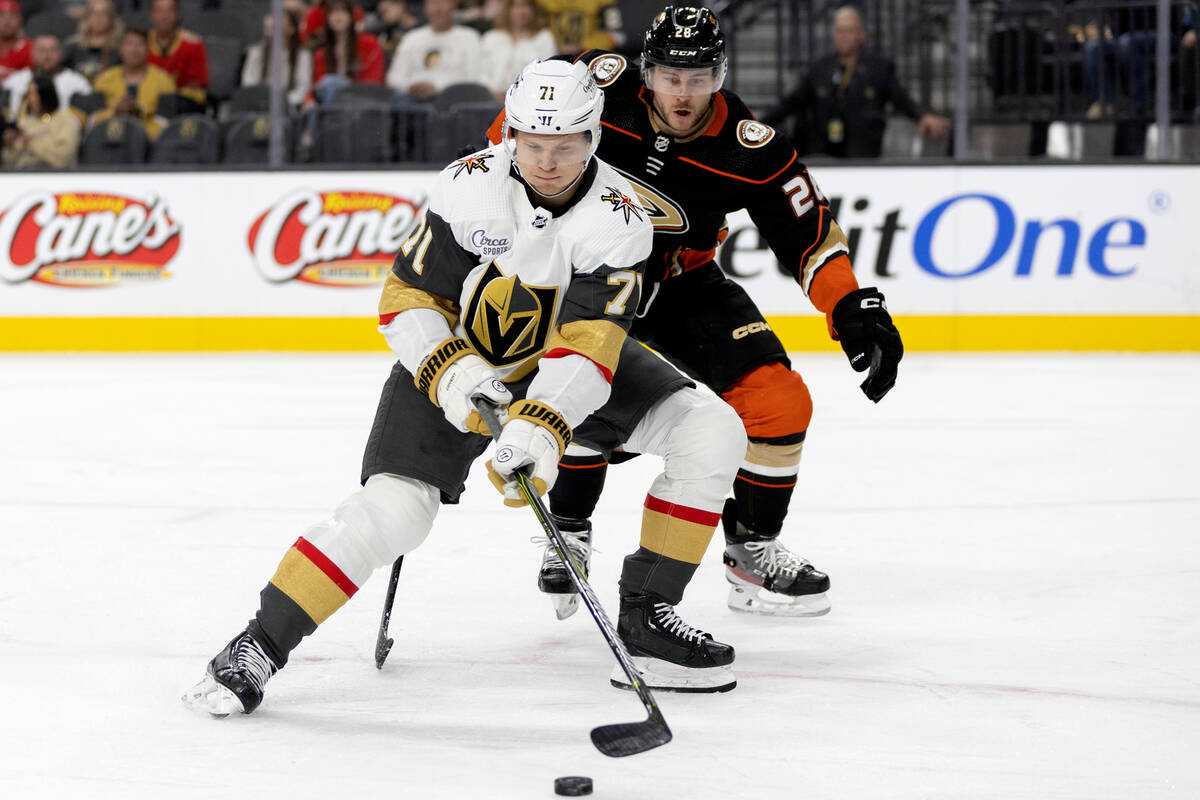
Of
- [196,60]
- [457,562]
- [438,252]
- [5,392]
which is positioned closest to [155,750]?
[438,252]

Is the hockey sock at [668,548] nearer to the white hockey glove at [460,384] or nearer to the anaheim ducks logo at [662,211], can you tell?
the white hockey glove at [460,384]

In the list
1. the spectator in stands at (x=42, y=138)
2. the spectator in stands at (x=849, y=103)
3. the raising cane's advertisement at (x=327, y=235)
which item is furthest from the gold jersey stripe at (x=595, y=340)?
the spectator in stands at (x=42, y=138)

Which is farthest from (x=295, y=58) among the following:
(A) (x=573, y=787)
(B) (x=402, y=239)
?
(A) (x=573, y=787)

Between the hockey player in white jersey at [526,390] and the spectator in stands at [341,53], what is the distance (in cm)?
593

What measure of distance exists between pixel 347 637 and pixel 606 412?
0.65m

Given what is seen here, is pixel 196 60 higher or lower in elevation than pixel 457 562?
higher

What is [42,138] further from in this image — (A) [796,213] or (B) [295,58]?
(A) [796,213]

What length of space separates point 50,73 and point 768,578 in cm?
697

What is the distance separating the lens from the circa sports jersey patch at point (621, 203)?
98.6 inches

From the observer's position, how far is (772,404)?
3.06 meters

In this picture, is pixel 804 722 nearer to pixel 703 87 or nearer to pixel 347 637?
pixel 347 637

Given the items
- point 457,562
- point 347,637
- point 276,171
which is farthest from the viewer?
point 276,171

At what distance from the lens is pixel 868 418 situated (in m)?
5.55

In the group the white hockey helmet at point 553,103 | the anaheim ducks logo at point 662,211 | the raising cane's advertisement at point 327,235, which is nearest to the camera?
the white hockey helmet at point 553,103
